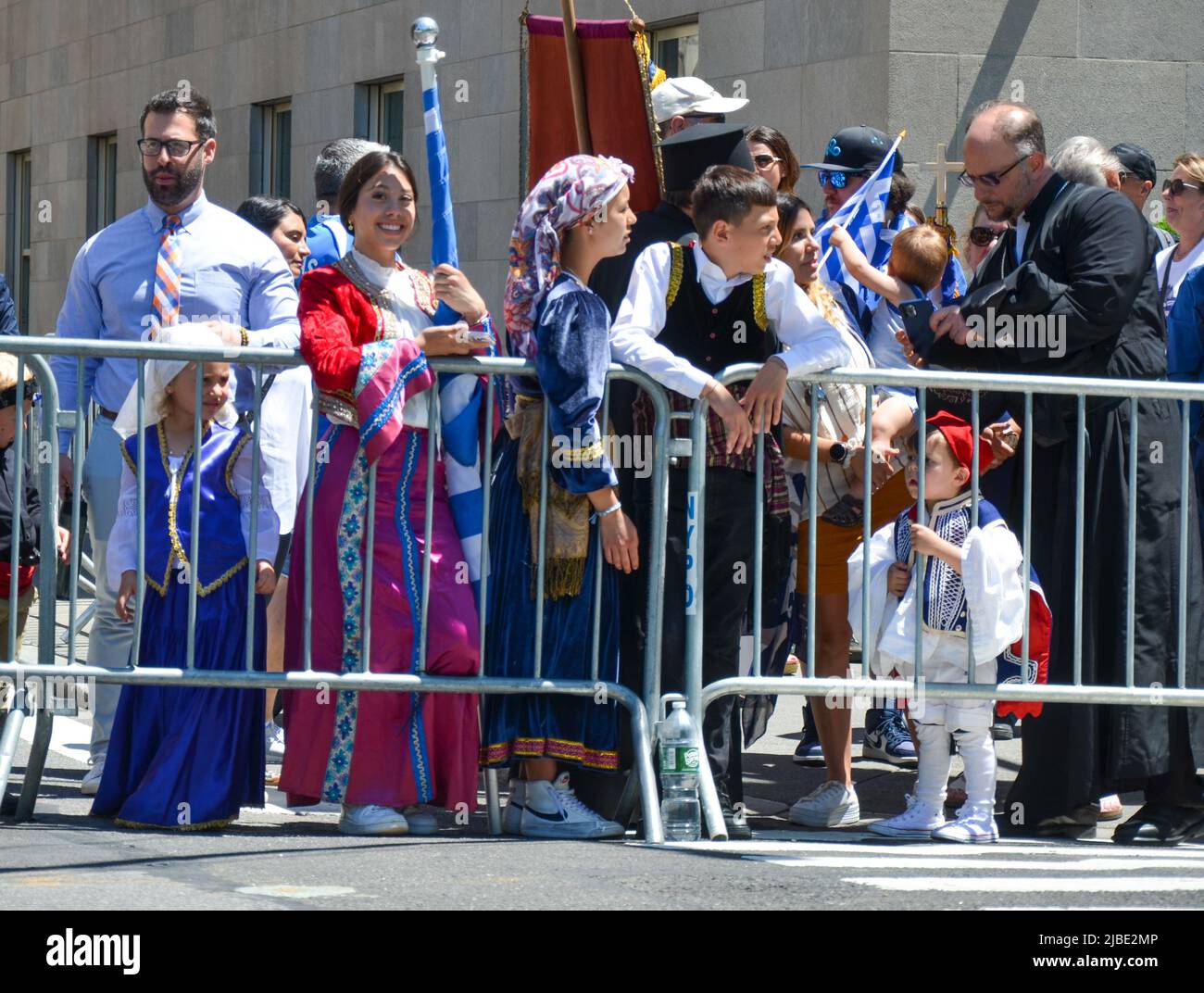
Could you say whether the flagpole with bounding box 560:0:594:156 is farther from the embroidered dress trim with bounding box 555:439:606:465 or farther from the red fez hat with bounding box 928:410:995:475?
the red fez hat with bounding box 928:410:995:475

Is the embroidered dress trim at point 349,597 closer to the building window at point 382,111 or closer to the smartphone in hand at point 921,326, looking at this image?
the smartphone in hand at point 921,326

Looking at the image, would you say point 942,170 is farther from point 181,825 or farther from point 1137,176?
point 181,825

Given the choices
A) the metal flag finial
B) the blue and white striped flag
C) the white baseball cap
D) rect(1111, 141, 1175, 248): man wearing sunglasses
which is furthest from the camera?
rect(1111, 141, 1175, 248): man wearing sunglasses

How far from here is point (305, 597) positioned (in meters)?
5.95

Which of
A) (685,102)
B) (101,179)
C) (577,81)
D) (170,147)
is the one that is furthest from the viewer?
(101,179)

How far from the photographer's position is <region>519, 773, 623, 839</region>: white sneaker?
593cm

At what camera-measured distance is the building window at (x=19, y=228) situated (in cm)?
2536

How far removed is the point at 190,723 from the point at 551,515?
119cm

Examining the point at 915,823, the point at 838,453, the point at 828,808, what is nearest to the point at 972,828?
the point at 915,823

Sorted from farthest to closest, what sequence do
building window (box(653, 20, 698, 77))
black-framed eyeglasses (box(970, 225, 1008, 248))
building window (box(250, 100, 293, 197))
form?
building window (box(250, 100, 293, 197)) → building window (box(653, 20, 698, 77)) → black-framed eyeglasses (box(970, 225, 1008, 248))

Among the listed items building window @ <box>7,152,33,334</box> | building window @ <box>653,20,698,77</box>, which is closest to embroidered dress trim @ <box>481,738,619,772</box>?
building window @ <box>653,20,698,77</box>

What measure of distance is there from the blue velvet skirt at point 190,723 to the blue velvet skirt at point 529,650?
705 millimetres

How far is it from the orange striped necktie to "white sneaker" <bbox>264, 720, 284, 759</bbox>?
1788 millimetres

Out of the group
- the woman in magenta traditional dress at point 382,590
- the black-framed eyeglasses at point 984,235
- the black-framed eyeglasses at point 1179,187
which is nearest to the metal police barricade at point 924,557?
the woman in magenta traditional dress at point 382,590
